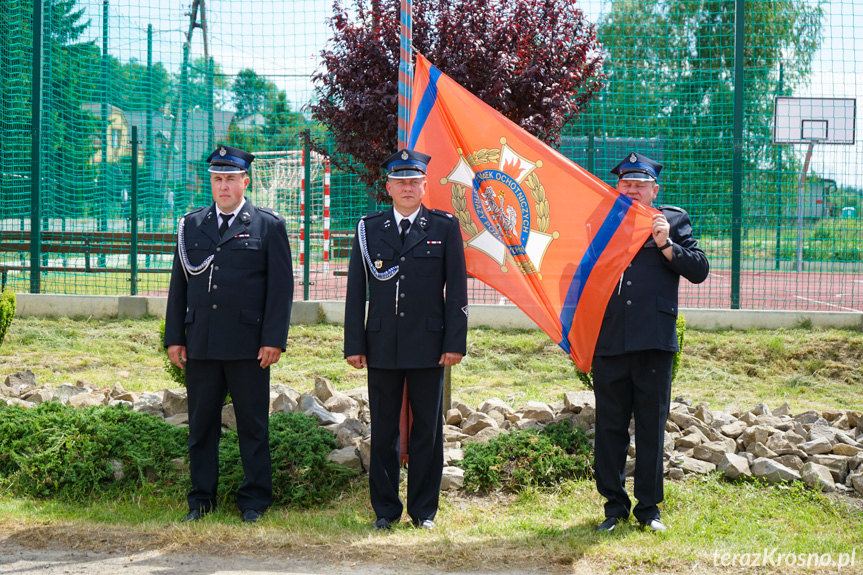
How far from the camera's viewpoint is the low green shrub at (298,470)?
539 cm

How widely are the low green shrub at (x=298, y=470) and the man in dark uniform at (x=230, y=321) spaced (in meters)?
0.22

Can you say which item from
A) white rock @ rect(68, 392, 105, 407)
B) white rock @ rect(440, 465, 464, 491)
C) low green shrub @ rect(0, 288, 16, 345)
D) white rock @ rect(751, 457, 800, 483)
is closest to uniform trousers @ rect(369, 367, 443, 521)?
white rock @ rect(440, 465, 464, 491)

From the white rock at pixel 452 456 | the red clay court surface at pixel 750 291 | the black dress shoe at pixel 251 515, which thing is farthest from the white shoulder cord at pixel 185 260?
the red clay court surface at pixel 750 291

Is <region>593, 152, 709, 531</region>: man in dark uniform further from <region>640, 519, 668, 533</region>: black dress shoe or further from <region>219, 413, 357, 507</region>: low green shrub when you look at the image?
<region>219, 413, 357, 507</region>: low green shrub

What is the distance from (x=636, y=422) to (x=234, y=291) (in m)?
2.37

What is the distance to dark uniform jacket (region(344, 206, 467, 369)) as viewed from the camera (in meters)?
4.86

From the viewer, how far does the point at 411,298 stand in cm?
489

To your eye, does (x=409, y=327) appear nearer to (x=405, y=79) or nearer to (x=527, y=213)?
(x=527, y=213)

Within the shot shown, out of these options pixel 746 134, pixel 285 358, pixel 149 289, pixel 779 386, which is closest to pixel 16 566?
pixel 285 358

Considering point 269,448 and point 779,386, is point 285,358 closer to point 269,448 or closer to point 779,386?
point 269,448

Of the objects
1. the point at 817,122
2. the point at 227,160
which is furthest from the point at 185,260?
the point at 817,122

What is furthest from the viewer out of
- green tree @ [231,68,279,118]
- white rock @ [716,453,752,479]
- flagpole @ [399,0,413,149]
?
green tree @ [231,68,279,118]

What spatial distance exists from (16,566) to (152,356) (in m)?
6.08

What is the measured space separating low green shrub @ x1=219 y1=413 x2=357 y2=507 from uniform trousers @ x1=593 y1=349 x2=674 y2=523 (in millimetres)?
1642
